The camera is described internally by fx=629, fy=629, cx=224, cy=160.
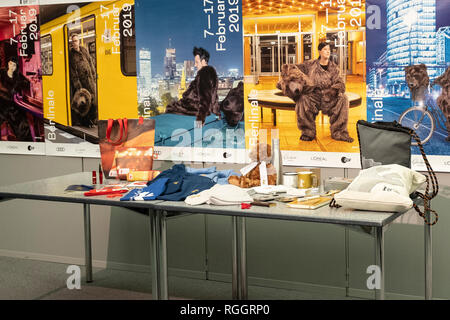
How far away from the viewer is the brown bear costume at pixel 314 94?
420 cm

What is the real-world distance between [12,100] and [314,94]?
262cm

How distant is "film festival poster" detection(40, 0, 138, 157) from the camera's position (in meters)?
4.85

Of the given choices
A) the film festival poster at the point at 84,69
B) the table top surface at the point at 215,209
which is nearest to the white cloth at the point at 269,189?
the table top surface at the point at 215,209

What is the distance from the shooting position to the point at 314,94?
4.29 m

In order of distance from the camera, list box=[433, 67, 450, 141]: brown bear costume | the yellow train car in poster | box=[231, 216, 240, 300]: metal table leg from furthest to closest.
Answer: the yellow train car in poster, box=[231, 216, 240, 300]: metal table leg, box=[433, 67, 450, 141]: brown bear costume

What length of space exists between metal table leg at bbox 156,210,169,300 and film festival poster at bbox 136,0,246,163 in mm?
1298

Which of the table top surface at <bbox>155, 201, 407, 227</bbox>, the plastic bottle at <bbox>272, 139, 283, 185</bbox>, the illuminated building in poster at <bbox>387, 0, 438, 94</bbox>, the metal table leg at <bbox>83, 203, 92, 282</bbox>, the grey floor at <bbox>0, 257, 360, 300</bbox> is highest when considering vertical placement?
the illuminated building in poster at <bbox>387, 0, 438, 94</bbox>

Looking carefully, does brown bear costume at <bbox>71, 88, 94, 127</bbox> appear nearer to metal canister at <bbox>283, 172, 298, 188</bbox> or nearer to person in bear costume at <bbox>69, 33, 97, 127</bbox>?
person in bear costume at <bbox>69, 33, 97, 127</bbox>

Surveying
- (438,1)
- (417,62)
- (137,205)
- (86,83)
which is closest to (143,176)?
(137,205)

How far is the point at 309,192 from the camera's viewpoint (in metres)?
3.41

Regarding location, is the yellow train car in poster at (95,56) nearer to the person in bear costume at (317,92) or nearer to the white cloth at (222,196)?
the person in bear costume at (317,92)

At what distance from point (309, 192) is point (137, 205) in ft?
3.05

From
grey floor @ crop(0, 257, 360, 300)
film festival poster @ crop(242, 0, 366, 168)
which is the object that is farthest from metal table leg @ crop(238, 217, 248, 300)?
film festival poster @ crop(242, 0, 366, 168)
